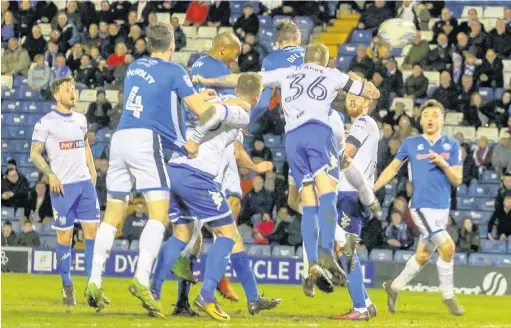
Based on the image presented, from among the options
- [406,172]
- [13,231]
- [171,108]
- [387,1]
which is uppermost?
[387,1]

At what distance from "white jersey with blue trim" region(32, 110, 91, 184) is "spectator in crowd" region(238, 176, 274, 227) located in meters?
7.52

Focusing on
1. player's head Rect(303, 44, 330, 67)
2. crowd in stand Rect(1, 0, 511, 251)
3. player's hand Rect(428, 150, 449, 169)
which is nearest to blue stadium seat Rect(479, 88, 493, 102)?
crowd in stand Rect(1, 0, 511, 251)

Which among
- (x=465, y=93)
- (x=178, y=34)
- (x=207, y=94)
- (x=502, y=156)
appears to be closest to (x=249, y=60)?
(x=178, y=34)

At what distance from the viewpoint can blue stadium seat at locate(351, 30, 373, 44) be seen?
85.3ft

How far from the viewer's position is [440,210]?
13656 mm

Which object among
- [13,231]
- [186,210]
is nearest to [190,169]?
[186,210]

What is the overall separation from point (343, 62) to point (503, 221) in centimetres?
572

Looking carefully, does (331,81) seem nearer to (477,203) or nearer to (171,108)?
(171,108)

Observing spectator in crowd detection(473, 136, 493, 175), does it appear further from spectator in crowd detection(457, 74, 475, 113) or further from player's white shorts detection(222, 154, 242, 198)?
player's white shorts detection(222, 154, 242, 198)

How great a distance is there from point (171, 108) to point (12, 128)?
1483cm

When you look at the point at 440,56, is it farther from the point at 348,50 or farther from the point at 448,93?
the point at 348,50

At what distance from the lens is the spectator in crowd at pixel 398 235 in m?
20.8

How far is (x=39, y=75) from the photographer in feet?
86.9

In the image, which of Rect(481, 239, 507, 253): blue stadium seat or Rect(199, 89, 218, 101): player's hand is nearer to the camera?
Rect(199, 89, 218, 101): player's hand
